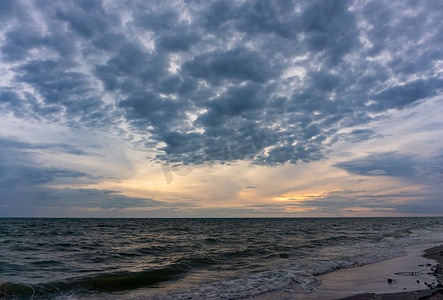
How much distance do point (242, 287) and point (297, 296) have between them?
236 centimetres

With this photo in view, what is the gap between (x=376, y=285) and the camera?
10570 mm

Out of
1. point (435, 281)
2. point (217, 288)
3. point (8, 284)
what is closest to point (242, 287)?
point (217, 288)

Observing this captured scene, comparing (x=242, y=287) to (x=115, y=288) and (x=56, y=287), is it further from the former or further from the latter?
(x=56, y=287)

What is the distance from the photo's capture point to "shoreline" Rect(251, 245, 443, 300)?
353 inches

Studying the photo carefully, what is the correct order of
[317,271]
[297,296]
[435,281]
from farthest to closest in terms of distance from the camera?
[317,271], [435,281], [297,296]

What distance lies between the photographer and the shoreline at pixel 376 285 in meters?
8.96

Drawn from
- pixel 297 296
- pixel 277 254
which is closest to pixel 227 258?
pixel 277 254

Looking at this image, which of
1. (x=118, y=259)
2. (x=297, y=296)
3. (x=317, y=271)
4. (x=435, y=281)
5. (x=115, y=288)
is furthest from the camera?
(x=118, y=259)

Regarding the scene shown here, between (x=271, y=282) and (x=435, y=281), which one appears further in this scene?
(x=271, y=282)

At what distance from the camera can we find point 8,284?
35.8ft

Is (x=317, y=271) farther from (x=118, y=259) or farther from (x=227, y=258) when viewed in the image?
(x=118, y=259)

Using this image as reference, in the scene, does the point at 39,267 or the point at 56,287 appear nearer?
the point at 56,287

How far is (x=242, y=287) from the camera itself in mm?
10797

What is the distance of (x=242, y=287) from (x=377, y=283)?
18.8 ft
